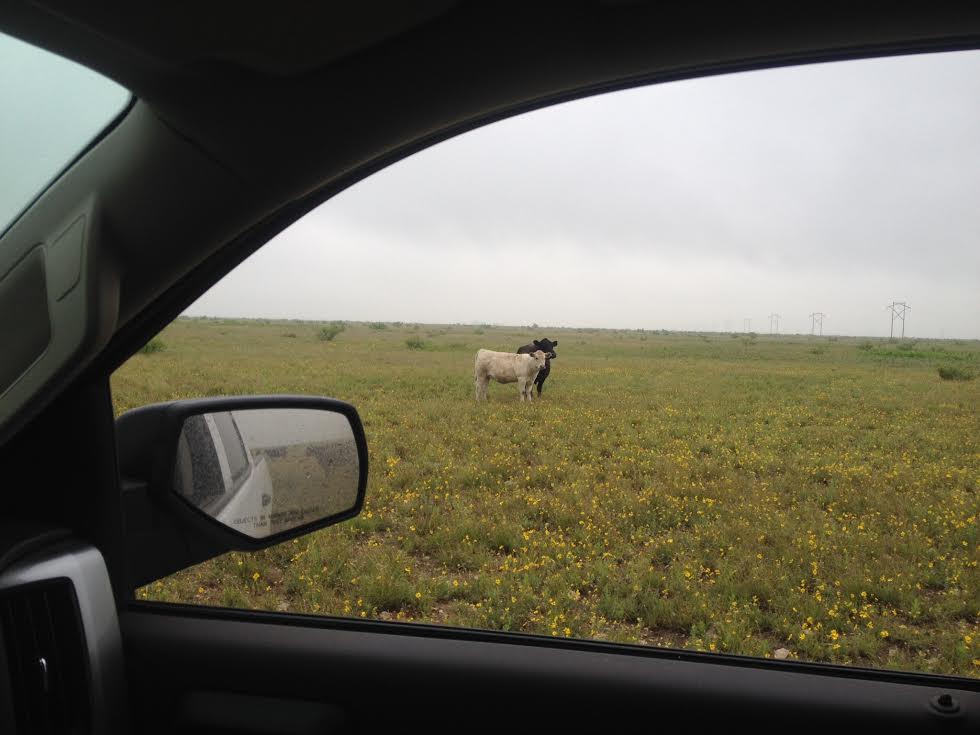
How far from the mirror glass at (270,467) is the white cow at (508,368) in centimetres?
927

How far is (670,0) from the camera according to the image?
1.02 m

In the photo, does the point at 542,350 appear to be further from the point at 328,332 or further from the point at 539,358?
the point at 328,332

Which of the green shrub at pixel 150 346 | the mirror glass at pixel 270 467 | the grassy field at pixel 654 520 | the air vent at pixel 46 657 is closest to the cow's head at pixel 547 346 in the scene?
the grassy field at pixel 654 520

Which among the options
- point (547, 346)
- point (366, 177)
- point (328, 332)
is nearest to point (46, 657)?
point (366, 177)

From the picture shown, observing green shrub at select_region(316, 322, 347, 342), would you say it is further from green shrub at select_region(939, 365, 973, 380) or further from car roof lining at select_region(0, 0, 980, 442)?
car roof lining at select_region(0, 0, 980, 442)

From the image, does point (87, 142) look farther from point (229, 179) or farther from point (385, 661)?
point (385, 661)

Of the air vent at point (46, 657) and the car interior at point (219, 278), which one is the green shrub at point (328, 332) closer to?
the car interior at point (219, 278)

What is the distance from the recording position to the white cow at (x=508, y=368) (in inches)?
439

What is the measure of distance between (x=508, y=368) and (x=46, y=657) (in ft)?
33.6

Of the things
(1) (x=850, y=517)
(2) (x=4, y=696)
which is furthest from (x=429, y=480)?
(2) (x=4, y=696)

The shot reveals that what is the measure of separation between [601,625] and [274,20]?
2.37m

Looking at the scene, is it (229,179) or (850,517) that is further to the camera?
(850,517)

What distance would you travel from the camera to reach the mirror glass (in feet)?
4.84

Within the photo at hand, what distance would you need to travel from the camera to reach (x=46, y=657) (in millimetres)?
1124
